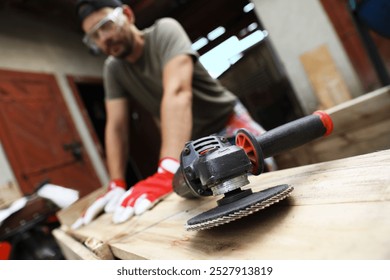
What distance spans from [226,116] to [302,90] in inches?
129

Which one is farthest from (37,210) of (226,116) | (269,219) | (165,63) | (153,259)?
(269,219)

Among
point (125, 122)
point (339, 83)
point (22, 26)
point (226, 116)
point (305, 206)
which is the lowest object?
point (339, 83)

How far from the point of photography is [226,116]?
6.66 ft

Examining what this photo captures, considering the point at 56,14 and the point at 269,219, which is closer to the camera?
the point at 269,219

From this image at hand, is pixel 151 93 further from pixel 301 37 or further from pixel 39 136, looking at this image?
pixel 301 37

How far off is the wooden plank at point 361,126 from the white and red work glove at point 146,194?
2.39 feet

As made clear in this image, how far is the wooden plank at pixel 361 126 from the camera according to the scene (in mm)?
1184

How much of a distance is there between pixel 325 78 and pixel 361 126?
3.66 meters

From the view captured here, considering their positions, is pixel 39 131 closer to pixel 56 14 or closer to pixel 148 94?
pixel 56 14

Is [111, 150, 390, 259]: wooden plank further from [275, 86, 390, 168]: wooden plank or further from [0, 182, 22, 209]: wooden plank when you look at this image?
[0, 182, 22, 209]: wooden plank

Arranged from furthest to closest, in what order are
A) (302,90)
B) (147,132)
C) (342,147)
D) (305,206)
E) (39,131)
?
(147,132), (302,90), (39,131), (342,147), (305,206)

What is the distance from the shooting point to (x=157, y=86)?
74.9 inches

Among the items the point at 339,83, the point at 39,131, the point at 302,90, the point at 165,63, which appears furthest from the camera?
the point at 302,90

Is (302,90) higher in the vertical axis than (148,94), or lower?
lower
